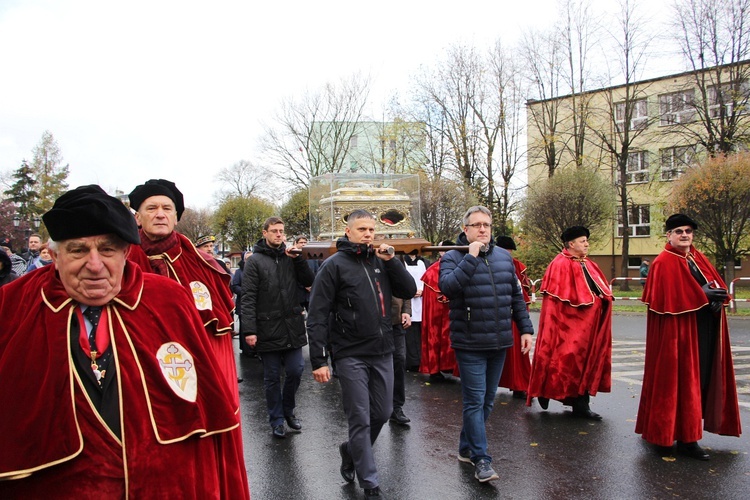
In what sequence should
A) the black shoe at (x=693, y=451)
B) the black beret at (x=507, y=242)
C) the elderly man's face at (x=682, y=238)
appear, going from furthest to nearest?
the black beret at (x=507, y=242)
the elderly man's face at (x=682, y=238)
the black shoe at (x=693, y=451)

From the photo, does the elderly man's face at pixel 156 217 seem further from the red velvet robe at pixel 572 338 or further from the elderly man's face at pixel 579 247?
the elderly man's face at pixel 579 247

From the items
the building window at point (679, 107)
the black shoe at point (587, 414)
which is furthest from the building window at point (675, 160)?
the black shoe at point (587, 414)

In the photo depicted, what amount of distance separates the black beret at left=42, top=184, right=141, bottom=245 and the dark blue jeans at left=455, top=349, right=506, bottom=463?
338 cm

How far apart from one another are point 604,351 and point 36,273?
6.04 m

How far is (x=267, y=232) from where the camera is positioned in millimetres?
6734

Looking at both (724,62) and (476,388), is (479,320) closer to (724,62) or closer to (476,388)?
(476,388)

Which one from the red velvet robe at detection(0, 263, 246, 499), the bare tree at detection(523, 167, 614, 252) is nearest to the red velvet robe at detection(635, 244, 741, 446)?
the red velvet robe at detection(0, 263, 246, 499)

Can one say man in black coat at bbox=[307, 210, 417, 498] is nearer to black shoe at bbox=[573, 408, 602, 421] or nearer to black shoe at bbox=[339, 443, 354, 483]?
black shoe at bbox=[339, 443, 354, 483]

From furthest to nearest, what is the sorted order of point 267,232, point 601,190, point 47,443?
point 601,190 → point 267,232 → point 47,443

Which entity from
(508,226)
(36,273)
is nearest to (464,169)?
(508,226)

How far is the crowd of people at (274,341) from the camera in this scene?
93.3 inches

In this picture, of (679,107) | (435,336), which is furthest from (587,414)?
(679,107)

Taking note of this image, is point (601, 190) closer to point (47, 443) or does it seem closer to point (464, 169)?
point (464, 169)

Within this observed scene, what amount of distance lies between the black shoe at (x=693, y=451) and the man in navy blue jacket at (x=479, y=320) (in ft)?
5.72
